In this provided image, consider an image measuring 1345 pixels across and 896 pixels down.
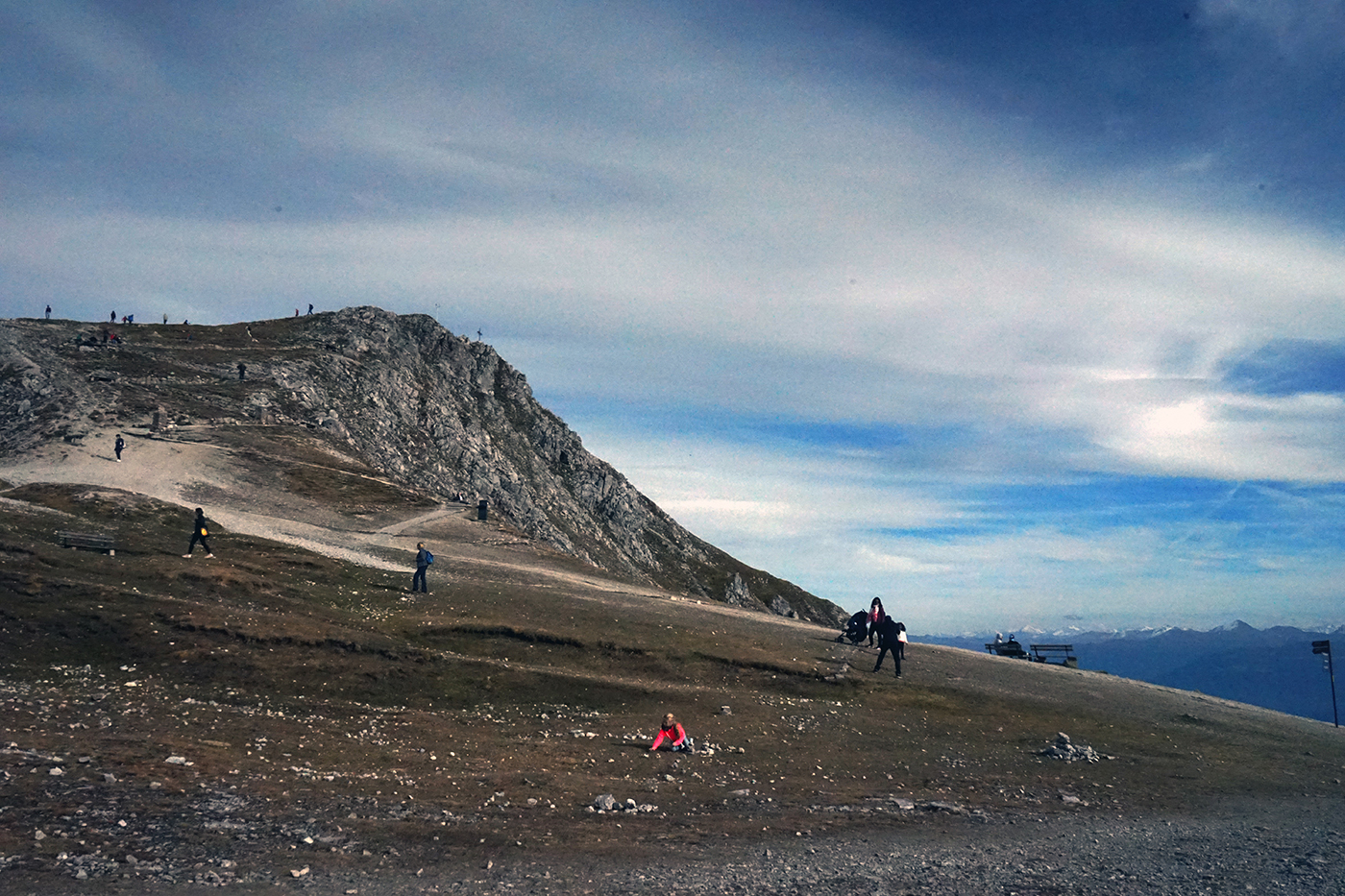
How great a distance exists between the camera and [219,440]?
7719 cm

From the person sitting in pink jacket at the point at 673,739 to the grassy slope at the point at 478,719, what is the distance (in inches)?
29.8

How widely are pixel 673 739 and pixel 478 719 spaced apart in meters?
6.73

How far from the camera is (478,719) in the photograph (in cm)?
2670

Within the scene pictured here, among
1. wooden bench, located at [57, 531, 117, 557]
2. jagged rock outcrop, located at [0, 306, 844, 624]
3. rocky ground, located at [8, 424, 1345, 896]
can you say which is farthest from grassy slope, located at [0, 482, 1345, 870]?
jagged rock outcrop, located at [0, 306, 844, 624]

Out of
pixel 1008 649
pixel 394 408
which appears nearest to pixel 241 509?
pixel 1008 649

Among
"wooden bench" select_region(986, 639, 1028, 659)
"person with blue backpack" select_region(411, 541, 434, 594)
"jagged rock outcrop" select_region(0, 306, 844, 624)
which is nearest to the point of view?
"person with blue backpack" select_region(411, 541, 434, 594)

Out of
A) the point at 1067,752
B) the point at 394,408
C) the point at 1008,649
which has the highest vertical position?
the point at 394,408

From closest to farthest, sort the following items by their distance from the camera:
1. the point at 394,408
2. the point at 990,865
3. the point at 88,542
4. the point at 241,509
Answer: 1. the point at 990,865
2. the point at 88,542
3. the point at 241,509
4. the point at 394,408

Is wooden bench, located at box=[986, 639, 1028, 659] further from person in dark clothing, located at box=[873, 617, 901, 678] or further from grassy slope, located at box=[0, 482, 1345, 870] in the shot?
person in dark clothing, located at box=[873, 617, 901, 678]

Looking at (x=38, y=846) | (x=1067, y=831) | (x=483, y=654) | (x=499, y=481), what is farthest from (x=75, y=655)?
(x=499, y=481)

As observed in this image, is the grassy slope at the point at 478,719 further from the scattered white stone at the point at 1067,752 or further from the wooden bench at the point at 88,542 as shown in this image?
the scattered white stone at the point at 1067,752

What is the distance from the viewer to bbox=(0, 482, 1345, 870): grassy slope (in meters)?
17.6

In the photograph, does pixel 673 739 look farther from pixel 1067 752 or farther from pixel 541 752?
pixel 1067 752

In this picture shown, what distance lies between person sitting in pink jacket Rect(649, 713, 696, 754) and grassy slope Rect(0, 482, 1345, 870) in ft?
2.48
